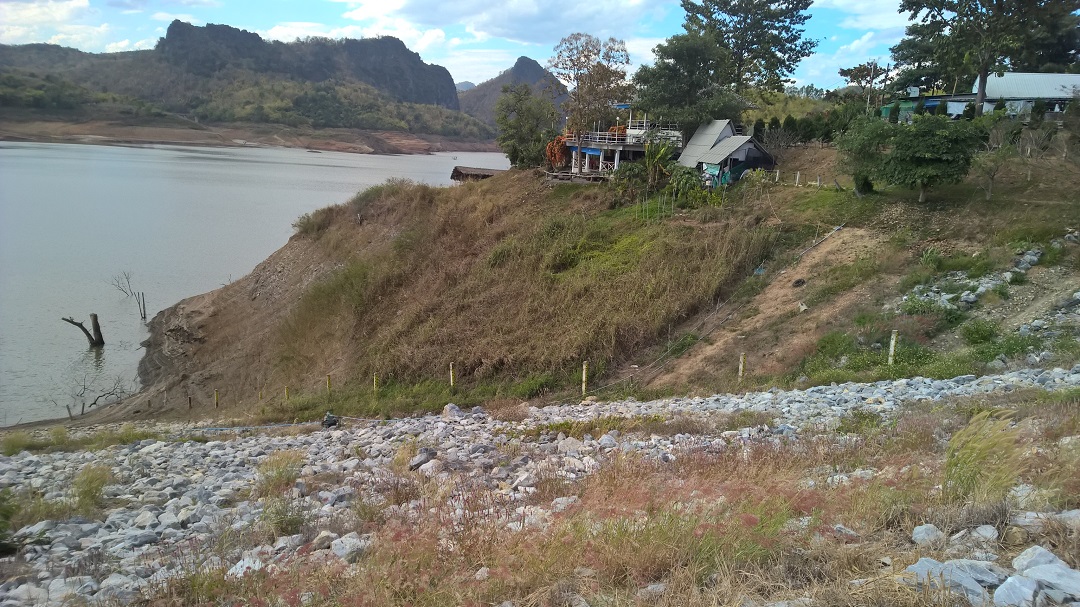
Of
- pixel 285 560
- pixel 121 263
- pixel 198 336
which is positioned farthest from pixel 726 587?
pixel 121 263

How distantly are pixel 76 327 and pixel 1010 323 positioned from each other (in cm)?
3940

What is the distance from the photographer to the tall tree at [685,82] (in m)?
32.4

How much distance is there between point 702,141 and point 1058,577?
2975 cm

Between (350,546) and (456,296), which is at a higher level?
(350,546)

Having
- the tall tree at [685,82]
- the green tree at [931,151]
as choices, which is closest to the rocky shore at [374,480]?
the green tree at [931,151]

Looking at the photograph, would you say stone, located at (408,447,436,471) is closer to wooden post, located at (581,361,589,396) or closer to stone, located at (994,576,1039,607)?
stone, located at (994,576,1039,607)

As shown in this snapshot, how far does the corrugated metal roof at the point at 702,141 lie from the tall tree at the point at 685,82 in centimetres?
83

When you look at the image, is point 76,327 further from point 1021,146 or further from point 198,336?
point 1021,146

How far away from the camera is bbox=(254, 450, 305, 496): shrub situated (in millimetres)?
8048

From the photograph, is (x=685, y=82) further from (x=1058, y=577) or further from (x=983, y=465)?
(x=1058, y=577)

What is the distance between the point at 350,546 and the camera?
567 cm

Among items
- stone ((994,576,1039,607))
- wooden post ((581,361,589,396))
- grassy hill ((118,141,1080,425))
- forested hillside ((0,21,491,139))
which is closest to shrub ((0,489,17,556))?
stone ((994,576,1039,607))

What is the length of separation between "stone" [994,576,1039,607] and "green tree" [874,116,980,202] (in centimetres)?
1903

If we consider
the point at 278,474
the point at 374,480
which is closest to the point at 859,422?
the point at 374,480
